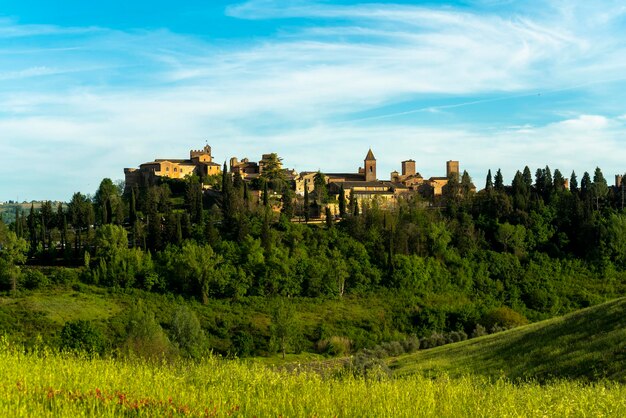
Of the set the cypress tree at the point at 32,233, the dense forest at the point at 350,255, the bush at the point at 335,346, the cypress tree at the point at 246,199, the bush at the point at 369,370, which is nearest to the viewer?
the bush at the point at 369,370

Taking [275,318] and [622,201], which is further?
[622,201]

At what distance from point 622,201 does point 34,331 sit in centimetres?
8911

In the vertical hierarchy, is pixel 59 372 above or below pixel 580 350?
above

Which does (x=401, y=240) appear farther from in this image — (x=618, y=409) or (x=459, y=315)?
(x=618, y=409)

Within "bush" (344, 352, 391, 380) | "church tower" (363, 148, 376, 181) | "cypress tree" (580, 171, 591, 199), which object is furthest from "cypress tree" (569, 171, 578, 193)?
"bush" (344, 352, 391, 380)

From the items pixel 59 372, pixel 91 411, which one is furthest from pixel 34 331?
pixel 91 411

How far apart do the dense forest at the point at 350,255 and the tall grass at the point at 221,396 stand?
4258 centimetres

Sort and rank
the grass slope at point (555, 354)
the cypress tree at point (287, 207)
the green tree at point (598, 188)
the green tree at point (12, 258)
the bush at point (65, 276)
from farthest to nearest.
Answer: the green tree at point (598, 188) → the cypress tree at point (287, 207) → the bush at point (65, 276) → the green tree at point (12, 258) → the grass slope at point (555, 354)

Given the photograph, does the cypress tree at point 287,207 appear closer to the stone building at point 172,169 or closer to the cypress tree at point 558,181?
the stone building at point 172,169

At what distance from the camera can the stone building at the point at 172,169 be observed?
112 metres

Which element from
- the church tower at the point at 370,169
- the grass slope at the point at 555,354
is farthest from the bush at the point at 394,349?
the church tower at the point at 370,169

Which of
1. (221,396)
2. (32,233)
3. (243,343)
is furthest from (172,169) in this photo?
(221,396)

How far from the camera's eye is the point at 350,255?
3051 inches

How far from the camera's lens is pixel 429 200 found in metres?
115
